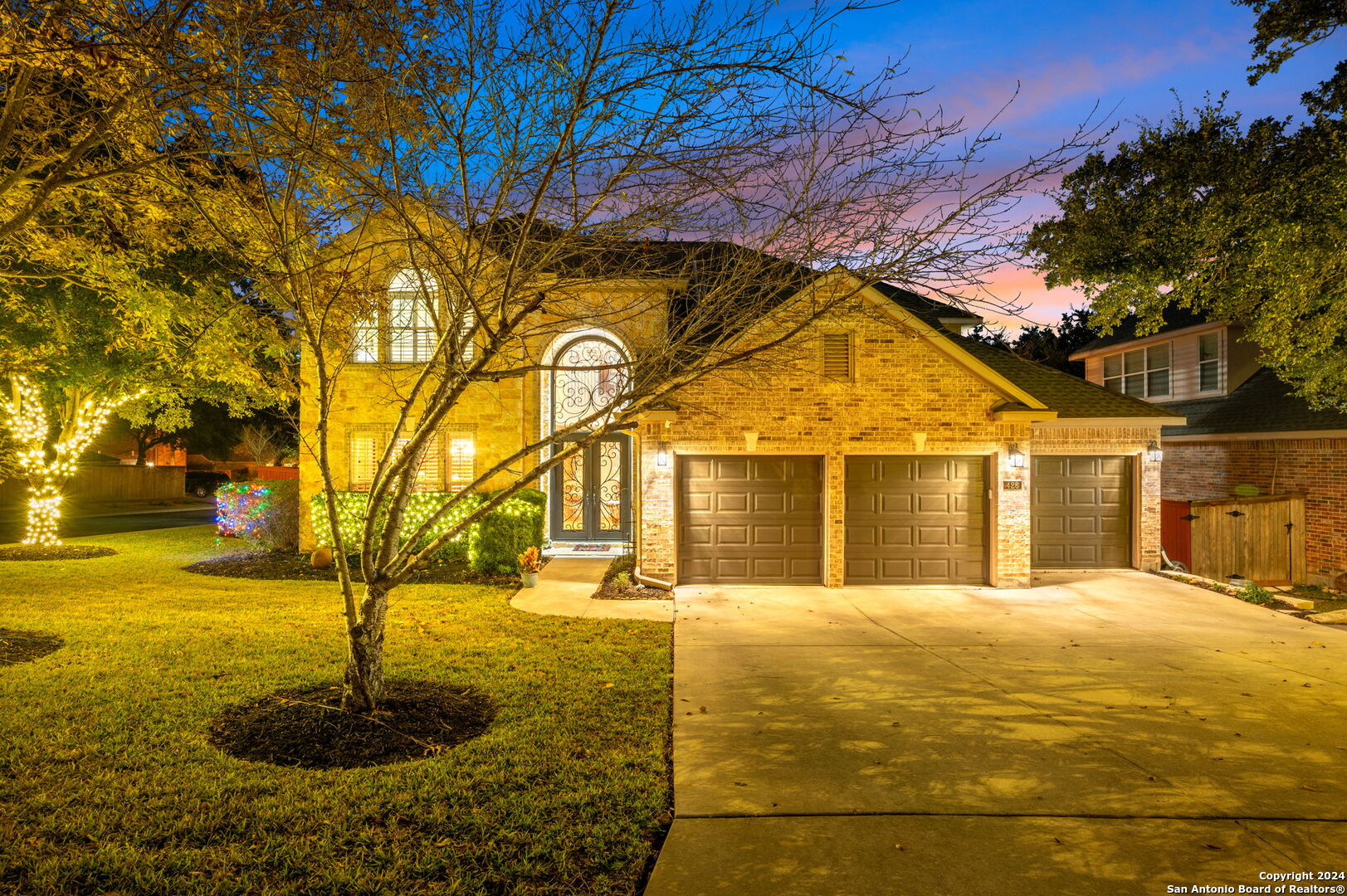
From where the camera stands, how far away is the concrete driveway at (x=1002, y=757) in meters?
3.73

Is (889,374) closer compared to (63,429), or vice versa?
(889,374)

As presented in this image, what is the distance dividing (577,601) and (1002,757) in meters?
6.73

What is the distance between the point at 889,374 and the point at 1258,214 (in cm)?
550

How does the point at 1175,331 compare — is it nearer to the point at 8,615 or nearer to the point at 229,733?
the point at 229,733

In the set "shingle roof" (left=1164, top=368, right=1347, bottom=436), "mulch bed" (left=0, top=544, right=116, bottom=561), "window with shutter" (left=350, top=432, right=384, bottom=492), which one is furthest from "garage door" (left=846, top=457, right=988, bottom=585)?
"mulch bed" (left=0, top=544, right=116, bottom=561)

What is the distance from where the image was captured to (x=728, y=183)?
486cm

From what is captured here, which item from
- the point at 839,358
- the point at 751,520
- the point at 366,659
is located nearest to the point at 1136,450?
the point at 839,358

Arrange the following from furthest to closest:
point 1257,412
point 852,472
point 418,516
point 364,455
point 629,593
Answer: point 1257,412 → point 364,455 → point 418,516 → point 852,472 → point 629,593

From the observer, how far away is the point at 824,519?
12125mm

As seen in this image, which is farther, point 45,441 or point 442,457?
point 442,457

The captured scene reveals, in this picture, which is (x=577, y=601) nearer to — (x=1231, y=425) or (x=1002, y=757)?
(x=1002, y=757)

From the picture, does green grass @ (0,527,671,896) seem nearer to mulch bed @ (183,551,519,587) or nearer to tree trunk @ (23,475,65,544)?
mulch bed @ (183,551,519,587)

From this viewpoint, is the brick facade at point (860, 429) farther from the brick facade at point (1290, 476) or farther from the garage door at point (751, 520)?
the brick facade at point (1290, 476)

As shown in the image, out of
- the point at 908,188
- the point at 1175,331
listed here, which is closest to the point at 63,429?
the point at 908,188
